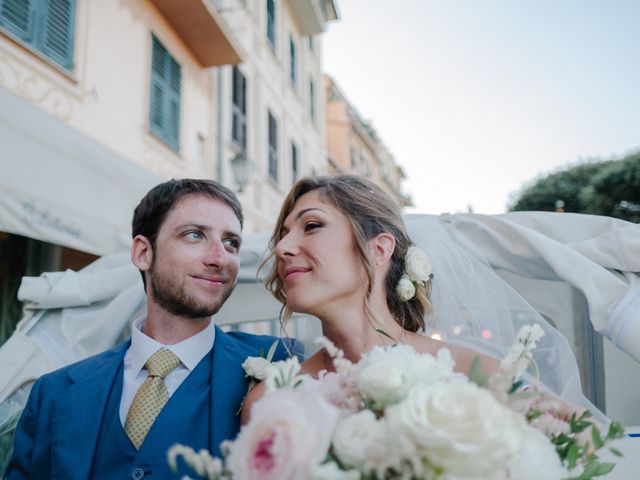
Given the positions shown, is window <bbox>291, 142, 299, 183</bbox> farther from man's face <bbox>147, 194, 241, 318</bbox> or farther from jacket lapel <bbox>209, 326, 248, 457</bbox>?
jacket lapel <bbox>209, 326, 248, 457</bbox>

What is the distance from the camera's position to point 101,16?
5766 millimetres

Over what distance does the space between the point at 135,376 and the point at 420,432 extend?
5.90 feet

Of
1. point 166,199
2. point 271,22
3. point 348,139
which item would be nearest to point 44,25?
point 166,199

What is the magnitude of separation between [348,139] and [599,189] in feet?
30.1

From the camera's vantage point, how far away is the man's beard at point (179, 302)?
2352mm

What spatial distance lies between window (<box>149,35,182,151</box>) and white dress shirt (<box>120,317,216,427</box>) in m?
4.74

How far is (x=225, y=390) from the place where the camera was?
6.98 feet

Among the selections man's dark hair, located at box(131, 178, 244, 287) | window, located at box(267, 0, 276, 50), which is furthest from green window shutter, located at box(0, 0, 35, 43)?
window, located at box(267, 0, 276, 50)

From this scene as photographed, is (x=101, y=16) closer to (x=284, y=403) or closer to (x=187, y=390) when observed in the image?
(x=187, y=390)

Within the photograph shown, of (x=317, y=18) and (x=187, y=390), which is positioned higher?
(x=317, y=18)

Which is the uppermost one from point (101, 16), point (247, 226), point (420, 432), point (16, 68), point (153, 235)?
point (101, 16)

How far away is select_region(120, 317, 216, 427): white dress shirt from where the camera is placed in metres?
2.25

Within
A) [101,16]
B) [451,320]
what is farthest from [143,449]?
[101,16]

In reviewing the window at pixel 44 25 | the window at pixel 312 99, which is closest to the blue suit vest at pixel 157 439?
the window at pixel 44 25
